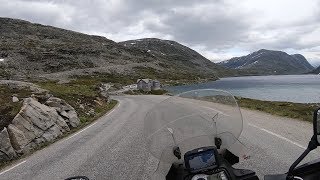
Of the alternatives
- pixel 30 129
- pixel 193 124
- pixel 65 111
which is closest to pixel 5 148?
pixel 30 129

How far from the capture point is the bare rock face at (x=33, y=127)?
17234 mm

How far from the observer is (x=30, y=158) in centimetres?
1522

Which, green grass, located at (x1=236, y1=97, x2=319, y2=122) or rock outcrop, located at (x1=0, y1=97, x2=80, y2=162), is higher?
rock outcrop, located at (x1=0, y1=97, x2=80, y2=162)

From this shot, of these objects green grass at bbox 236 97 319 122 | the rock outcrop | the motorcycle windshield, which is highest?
the motorcycle windshield

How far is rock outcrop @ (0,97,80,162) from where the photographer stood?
16.3 metres

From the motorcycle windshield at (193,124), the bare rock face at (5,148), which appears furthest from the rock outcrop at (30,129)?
the motorcycle windshield at (193,124)

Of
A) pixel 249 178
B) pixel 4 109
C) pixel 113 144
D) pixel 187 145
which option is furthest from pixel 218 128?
pixel 4 109

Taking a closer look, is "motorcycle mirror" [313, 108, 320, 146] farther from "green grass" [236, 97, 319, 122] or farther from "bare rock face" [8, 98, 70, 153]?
"green grass" [236, 97, 319, 122]

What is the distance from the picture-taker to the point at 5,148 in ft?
52.4

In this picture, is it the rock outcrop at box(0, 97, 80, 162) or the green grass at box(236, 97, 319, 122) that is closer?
the rock outcrop at box(0, 97, 80, 162)

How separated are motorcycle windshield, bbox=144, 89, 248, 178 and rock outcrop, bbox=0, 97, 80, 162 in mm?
12126

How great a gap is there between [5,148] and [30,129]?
273 centimetres

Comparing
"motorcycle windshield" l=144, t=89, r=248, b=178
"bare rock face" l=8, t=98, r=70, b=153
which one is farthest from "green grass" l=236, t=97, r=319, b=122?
"motorcycle windshield" l=144, t=89, r=248, b=178

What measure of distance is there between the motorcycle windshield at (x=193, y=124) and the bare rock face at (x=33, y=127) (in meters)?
12.8
